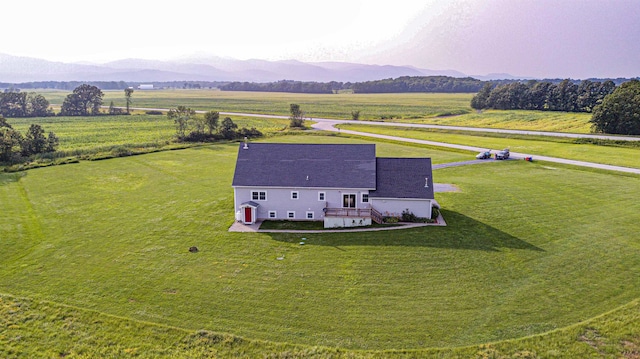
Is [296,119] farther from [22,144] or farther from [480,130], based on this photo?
[22,144]

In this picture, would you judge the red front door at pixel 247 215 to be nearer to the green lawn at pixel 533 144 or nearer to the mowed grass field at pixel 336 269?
the mowed grass field at pixel 336 269

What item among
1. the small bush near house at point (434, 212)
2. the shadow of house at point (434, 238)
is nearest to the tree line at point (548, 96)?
the small bush near house at point (434, 212)

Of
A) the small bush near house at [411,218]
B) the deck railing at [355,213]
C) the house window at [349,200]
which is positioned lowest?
the small bush near house at [411,218]

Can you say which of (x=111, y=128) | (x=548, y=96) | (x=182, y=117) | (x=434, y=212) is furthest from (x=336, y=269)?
(x=548, y=96)

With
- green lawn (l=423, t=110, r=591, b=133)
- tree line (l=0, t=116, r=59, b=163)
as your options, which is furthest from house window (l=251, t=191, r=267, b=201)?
green lawn (l=423, t=110, r=591, b=133)

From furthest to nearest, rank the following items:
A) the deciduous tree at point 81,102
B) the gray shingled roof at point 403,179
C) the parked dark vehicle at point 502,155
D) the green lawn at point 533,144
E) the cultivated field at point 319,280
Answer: the deciduous tree at point 81,102 < the parked dark vehicle at point 502,155 < the green lawn at point 533,144 < the gray shingled roof at point 403,179 < the cultivated field at point 319,280

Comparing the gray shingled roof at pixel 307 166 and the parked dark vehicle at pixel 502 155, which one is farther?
the parked dark vehicle at pixel 502 155

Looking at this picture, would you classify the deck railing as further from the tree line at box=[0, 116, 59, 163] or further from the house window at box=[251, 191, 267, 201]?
the tree line at box=[0, 116, 59, 163]

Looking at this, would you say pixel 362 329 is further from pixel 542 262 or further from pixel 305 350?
pixel 542 262
